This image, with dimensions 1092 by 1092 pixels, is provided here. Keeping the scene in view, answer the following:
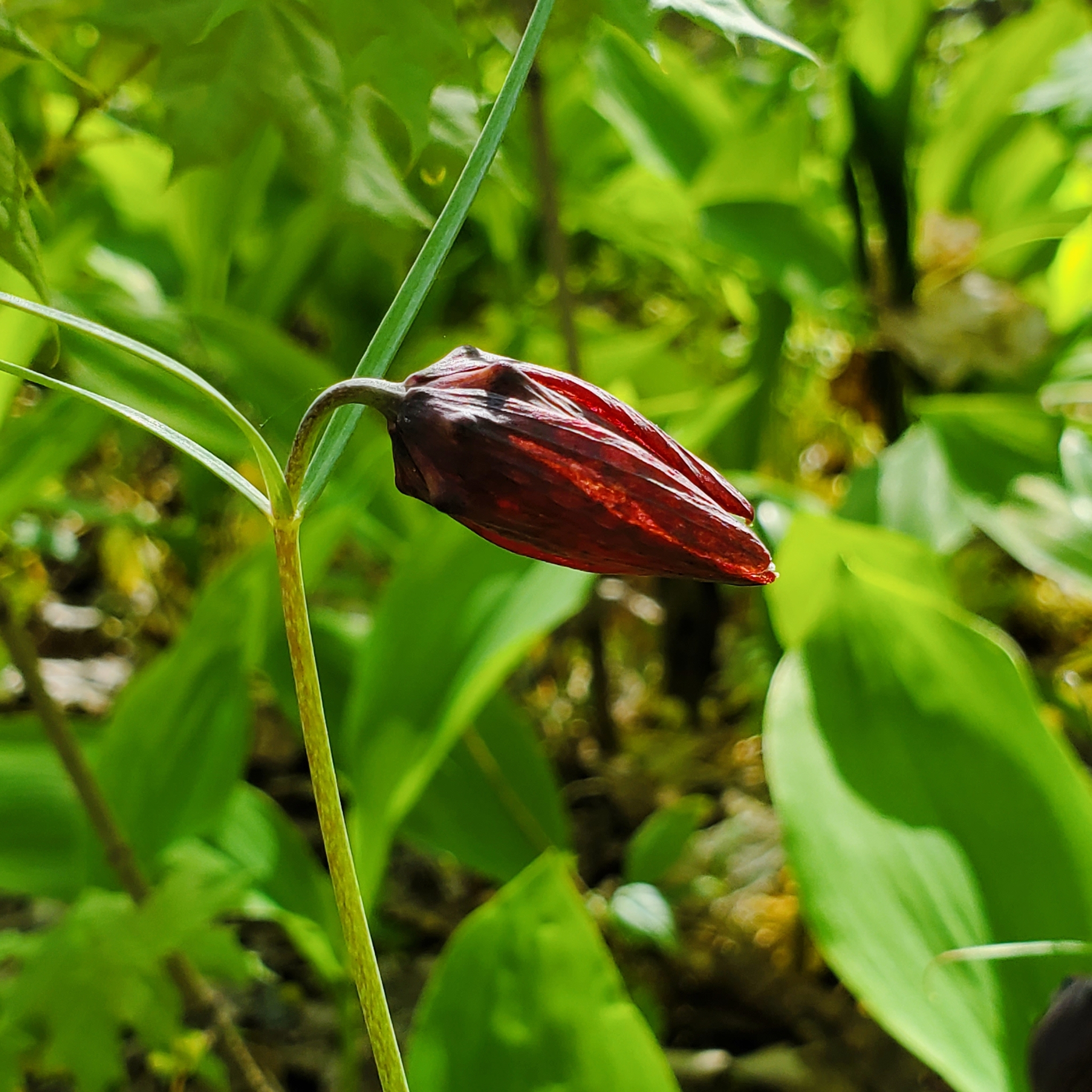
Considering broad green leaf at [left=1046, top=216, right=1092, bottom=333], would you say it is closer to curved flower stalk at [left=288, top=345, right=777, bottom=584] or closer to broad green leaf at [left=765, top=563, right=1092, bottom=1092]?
broad green leaf at [left=765, top=563, right=1092, bottom=1092]

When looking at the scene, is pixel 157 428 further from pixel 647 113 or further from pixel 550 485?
pixel 647 113

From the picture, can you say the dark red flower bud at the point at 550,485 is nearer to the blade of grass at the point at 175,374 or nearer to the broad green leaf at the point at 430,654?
the blade of grass at the point at 175,374

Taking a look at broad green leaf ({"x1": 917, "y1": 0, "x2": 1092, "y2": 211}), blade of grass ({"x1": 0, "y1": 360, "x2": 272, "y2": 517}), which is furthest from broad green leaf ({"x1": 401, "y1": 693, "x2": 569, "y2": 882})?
broad green leaf ({"x1": 917, "y1": 0, "x2": 1092, "y2": 211})

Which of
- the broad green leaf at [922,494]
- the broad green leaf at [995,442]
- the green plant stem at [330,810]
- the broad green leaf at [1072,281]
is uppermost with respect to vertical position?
the broad green leaf at [1072,281]

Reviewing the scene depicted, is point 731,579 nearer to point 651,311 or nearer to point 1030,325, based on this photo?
point 1030,325

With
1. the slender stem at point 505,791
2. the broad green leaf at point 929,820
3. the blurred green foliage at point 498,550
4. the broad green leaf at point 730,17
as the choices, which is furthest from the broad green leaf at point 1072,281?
the broad green leaf at point 730,17

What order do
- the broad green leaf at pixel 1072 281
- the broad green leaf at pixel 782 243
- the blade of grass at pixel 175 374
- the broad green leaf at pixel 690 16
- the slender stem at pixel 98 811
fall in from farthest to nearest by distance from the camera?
the broad green leaf at pixel 1072 281 < the broad green leaf at pixel 782 243 < the slender stem at pixel 98 811 < the broad green leaf at pixel 690 16 < the blade of grass at pixel 175 374

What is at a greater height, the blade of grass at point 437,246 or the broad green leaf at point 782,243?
the broad green leaf at point 782,243
